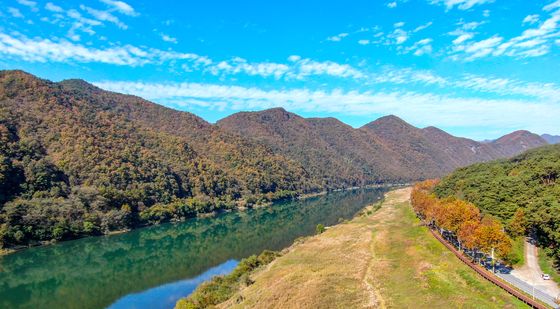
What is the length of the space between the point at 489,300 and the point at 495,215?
4328 centimetres

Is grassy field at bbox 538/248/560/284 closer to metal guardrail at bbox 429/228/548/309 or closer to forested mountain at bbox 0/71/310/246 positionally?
metal guardrail at bbox 429/228/548/309

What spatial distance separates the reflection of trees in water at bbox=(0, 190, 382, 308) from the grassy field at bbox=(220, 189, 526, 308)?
→ 80.5ft

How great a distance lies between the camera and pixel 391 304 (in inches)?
1646

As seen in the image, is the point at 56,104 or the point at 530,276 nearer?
the point at 530,276

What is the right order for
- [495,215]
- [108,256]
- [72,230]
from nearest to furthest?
[495,215], [108,256], [72,230]

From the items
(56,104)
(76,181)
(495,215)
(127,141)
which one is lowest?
(495,215)

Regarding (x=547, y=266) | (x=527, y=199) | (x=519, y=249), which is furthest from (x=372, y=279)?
(x=527, y=199)

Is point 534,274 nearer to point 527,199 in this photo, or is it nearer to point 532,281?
point 532,281

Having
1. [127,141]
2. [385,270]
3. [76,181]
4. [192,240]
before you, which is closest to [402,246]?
[385,270]

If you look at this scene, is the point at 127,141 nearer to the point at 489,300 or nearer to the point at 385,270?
the point at 385,270

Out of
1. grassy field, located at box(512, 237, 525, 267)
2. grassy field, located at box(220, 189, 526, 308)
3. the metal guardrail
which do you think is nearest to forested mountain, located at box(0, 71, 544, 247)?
grassy field, located at box(220, 189, 526, 308)

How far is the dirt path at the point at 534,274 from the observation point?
4288 cm

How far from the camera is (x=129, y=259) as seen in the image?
8781cm

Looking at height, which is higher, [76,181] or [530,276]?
[76,181]
